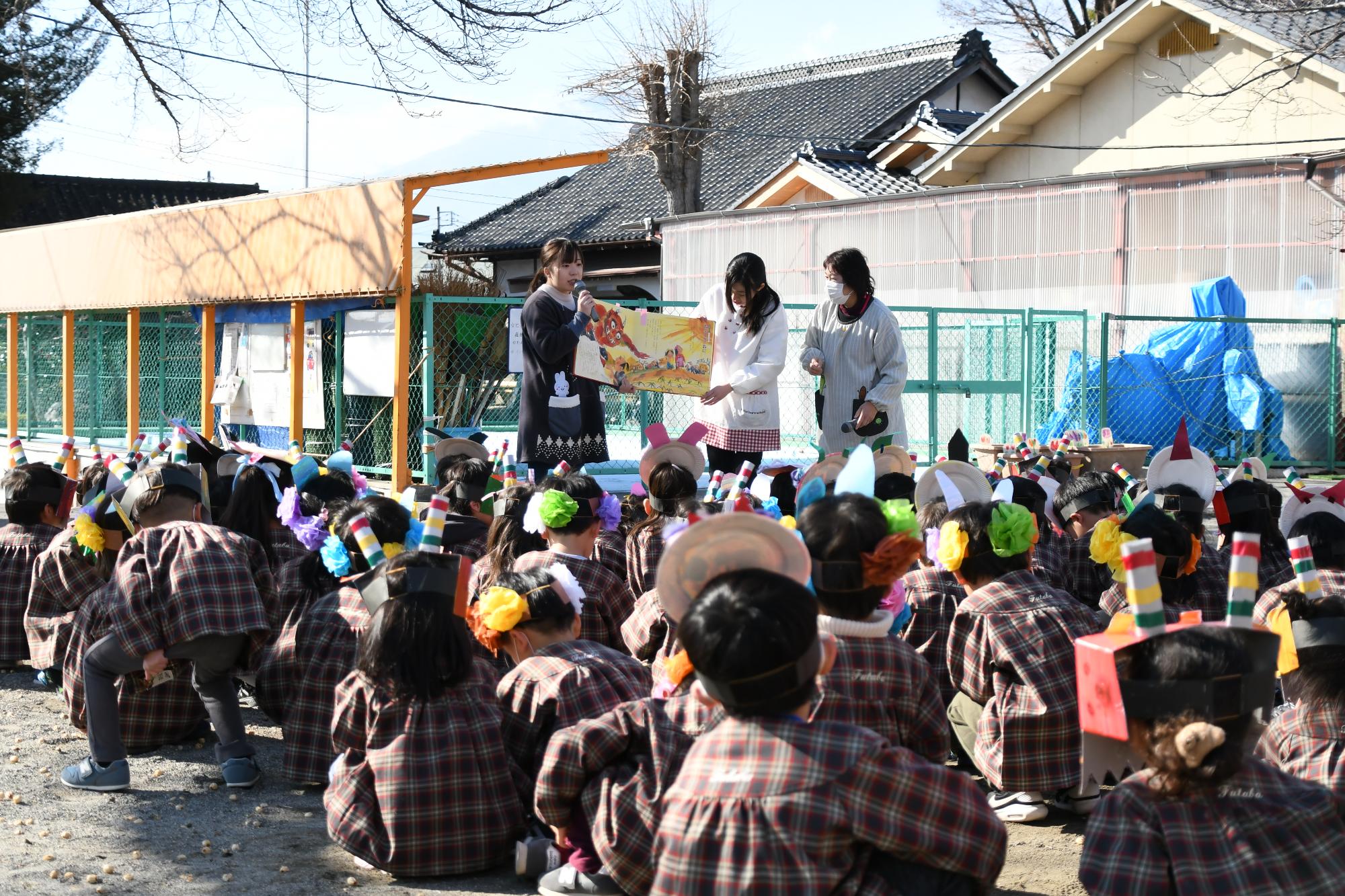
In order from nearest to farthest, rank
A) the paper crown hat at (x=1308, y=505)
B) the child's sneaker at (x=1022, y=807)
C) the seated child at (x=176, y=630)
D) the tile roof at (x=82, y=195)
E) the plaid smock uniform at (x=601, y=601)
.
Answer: the child's sneaker at (x=1022, y=807) < the seated child at (x=176, y=630) < the paper crown hat at (x=1308, y=505) < the plaid smock uniform at (x=601, y=601) < the tile roof at (x=82, y=195)

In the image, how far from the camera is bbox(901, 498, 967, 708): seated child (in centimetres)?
435

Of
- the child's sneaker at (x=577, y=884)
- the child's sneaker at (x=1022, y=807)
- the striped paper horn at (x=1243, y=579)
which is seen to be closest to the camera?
the striped paper horn at (x=1243, y=579)

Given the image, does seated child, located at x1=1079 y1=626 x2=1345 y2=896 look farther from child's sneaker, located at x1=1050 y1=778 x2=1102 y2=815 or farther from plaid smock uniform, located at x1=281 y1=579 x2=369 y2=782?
plaid smock uniform, located at x1=281 y1=579 x2=369 y2=782

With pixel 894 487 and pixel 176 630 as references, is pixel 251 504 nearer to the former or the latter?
pixel 176 630

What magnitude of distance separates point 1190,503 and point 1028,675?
169 centimetres

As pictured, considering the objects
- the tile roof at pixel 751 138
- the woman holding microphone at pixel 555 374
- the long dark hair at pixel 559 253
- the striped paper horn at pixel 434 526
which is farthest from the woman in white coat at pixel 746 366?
the tile roof at pixel 751 138

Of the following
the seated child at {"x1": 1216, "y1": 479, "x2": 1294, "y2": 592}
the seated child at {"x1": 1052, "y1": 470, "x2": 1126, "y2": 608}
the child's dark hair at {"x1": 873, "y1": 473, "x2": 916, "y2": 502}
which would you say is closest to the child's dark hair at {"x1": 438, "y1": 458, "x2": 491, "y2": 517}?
the child's dark hair at {"x1": 873, "y1": 473, "x2": 916, "y2": 502}

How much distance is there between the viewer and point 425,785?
3527mm

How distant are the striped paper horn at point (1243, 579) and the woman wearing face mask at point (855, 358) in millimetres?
3501

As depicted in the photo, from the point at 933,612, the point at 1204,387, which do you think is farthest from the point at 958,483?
the point at 1204,387

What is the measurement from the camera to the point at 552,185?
2731 centimetres

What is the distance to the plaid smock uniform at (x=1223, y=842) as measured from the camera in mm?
2301

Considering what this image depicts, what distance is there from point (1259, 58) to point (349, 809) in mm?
16071

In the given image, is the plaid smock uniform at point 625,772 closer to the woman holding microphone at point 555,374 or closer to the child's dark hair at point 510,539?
the child's dark hair at point 510,539
